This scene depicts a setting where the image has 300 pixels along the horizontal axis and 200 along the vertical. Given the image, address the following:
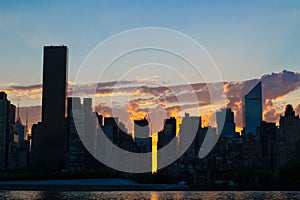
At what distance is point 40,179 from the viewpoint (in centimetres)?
17025

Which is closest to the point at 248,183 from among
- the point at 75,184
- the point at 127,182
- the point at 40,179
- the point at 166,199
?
the point at 127,182

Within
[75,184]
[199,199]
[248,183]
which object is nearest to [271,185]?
[248,183]

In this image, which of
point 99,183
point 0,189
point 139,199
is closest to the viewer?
point 139,199

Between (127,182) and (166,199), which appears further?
(127,182)

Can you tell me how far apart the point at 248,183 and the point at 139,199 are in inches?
3193

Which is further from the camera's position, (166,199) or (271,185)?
(271,185)

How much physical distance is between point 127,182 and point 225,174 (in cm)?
3893

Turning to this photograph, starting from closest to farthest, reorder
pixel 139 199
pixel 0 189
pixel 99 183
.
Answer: pixel 139 199
pixel 0 189
pixel 99 183

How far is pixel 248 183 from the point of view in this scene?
169375mm

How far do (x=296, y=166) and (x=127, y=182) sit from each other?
169 feet

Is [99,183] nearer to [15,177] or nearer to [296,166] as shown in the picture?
[15,177]

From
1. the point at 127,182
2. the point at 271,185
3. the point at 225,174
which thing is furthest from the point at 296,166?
the point at 127,182

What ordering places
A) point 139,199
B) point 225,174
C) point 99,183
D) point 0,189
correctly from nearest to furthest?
point 139,199, point 0,189, point 99,183, point 225,174

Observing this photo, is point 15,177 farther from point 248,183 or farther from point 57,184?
point 248,183
